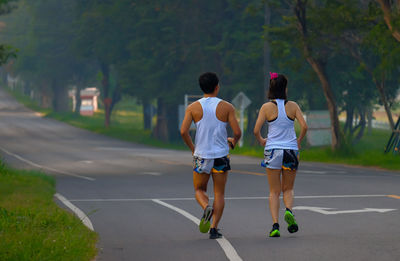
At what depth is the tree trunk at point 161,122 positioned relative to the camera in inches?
2216

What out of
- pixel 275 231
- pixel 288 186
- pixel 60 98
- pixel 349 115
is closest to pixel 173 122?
pixel 349 115

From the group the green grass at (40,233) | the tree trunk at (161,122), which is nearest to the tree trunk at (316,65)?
the green grass at (40,233)

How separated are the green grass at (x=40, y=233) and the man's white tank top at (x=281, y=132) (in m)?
2.53

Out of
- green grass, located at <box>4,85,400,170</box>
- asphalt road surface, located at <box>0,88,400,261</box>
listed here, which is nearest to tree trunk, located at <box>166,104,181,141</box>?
green grass, located at <box>4,85,400,170</box>

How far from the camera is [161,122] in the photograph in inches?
2244

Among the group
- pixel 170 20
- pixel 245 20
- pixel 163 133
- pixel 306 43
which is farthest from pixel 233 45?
pixel 306 43

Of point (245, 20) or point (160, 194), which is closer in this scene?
point (160, 194)

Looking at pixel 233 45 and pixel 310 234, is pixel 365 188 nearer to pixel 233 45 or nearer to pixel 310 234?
pixel 310 234

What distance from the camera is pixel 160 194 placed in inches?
699

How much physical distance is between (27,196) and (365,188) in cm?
715

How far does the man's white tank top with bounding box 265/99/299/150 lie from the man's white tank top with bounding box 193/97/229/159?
60 cm

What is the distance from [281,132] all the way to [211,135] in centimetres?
87

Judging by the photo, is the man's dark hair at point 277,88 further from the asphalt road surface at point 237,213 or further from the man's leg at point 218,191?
the asphalt road surface at point 237,213

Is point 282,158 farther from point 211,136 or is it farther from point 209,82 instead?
point 209,82
